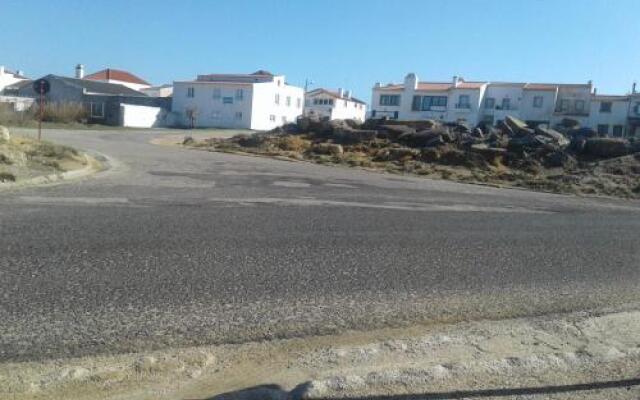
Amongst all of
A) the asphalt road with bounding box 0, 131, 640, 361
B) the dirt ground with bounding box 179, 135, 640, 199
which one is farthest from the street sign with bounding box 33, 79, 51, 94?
the dirt ground with bounding box 179, 135, 640, 199

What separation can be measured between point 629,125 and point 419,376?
258ft

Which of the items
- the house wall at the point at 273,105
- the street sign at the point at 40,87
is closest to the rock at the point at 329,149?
the street sign at the point at 40,87

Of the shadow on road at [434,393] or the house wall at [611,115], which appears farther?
the house wall at [611,115]

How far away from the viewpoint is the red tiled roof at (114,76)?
99812mm

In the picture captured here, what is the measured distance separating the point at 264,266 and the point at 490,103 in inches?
3105

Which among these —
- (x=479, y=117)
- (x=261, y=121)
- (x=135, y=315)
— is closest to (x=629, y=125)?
(x=479, y=117)

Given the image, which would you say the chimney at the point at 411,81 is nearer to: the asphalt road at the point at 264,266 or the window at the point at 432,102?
the window at the point at 432,102

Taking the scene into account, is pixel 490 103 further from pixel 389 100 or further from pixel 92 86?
pixel 92 86

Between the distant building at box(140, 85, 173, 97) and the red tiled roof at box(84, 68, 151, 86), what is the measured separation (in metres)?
5.53

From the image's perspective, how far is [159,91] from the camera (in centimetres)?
9562

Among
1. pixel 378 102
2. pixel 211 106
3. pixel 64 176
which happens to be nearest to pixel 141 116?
pixel 211 106

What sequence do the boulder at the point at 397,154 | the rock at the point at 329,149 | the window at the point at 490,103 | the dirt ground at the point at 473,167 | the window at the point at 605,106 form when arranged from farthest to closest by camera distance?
the window at the point at 490,103 → the window at the point at 605,106 → the rock at the point at 329,149 → the boulder at the point at 397,154 → the dirt ground at the point at 473,167

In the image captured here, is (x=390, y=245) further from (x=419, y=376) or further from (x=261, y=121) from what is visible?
(x=261, y=121)

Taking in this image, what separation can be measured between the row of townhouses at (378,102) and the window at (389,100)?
0.14 m
